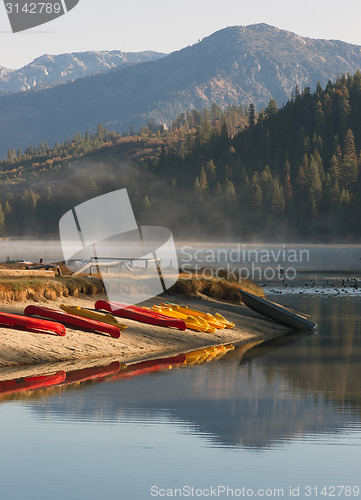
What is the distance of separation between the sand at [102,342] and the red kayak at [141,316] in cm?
20

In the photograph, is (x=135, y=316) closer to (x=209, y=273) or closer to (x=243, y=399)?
(x=243, y=399)

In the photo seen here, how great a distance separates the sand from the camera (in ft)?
83.6

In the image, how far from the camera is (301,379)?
25.6 m

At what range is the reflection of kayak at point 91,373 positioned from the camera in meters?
23.1

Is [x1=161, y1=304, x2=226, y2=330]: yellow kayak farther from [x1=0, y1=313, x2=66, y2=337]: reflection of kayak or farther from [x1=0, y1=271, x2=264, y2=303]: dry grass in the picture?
[x1=0, y1=313, x2=66, y2=337]: reflection of kayak

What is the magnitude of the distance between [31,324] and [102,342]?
3.00 meters

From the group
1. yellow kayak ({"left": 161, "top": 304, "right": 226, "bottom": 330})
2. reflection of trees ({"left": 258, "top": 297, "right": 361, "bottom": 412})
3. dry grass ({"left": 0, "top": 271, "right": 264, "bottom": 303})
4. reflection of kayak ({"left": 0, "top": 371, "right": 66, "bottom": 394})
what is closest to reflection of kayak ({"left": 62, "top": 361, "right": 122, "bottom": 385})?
reflection of kayak ({"left": 0, "top": 371, "right": 66, "bottom": 394})

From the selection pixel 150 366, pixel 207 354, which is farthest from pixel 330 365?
pixel 150 366

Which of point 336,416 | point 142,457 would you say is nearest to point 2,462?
point 142,457

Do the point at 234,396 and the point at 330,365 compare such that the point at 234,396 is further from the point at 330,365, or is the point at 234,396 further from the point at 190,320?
the point at 190,320

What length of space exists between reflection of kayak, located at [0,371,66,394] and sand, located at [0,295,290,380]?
72cm

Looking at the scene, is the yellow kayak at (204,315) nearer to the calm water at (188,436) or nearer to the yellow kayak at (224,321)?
the yellow kayak at (224,321)

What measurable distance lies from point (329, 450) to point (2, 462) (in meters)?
6.13

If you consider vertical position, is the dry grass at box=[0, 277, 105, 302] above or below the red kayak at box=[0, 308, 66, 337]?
below
